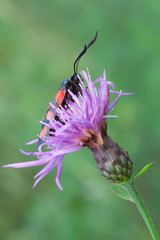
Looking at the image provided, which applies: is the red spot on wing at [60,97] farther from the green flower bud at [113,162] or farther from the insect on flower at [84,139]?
the green flower bud at [113,162]

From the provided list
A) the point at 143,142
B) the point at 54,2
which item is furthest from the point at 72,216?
the point at 54,2

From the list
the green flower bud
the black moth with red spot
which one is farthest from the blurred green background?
the green flower bud

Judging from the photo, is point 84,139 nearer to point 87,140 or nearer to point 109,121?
point 87,140

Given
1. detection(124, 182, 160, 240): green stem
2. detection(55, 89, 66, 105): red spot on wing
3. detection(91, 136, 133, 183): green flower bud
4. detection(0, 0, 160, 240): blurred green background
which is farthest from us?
detection(0, 0, 160, 240): blurred green background

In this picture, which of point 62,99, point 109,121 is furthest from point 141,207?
point 109,121

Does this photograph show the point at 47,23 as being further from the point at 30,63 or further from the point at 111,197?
the point at 111,197

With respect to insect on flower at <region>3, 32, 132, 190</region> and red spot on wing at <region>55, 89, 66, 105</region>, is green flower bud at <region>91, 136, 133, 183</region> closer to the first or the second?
insect on flower at <region>3, 32, 132, 190</region>

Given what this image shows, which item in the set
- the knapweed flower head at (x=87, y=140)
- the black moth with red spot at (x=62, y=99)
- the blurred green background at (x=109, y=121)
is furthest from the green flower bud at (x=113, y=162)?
the blurred green background at (x=109, y=121)
